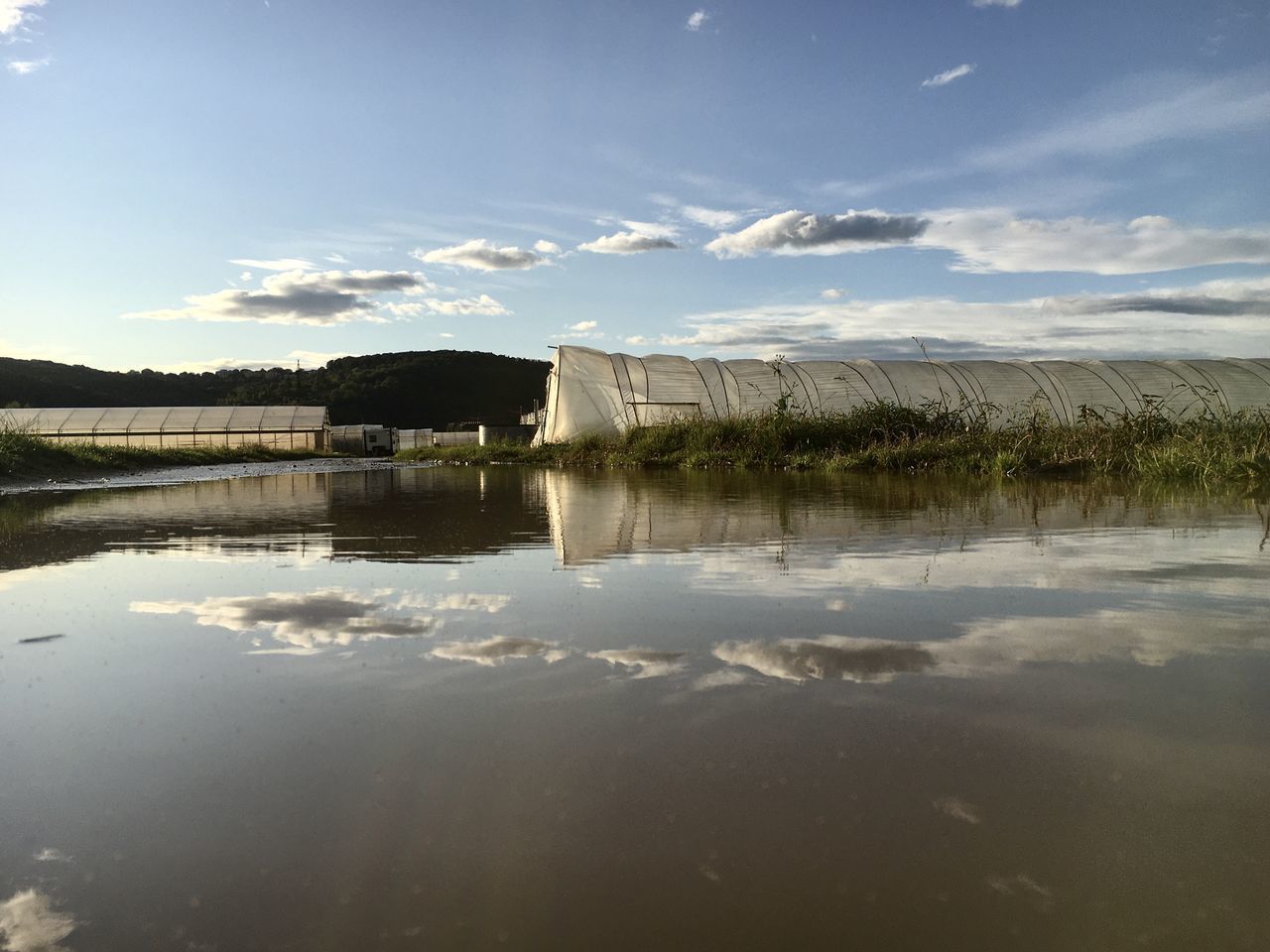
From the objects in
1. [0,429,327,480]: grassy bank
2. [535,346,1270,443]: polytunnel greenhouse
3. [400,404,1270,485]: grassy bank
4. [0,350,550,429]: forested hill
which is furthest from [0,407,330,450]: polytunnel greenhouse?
[400,404,1270,485]: grassy bank

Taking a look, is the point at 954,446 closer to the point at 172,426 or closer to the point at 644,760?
the point at 644,760

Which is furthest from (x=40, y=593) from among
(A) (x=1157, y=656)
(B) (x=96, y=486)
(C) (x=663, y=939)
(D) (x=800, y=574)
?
(B) (x=96, y=486)

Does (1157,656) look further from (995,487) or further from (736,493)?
(995,487)

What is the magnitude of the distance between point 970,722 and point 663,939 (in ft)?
3.70

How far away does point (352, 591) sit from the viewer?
4078 mm

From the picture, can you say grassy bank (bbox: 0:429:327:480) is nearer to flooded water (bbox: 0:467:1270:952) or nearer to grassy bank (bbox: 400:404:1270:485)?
grassy bank (bbox: 400:404:1270:485)

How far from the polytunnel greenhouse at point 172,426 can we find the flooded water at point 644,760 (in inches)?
1441

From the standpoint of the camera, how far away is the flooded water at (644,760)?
141 centimetres

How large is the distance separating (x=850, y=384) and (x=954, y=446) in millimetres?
8971

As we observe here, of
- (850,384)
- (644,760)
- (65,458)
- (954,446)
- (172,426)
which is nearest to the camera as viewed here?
(644,760)

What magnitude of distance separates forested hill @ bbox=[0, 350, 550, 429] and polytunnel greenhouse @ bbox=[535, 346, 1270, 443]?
39868mm

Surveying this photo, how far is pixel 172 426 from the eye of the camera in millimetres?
38719

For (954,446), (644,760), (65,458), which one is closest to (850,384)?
(954,446)

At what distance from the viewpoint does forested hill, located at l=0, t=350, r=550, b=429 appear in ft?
213
